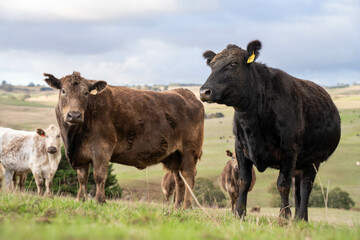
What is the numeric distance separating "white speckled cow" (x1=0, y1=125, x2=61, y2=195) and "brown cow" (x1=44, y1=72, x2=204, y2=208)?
18.6 feet

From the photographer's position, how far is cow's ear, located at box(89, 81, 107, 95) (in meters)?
10.6

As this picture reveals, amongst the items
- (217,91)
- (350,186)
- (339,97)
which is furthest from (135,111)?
(339,97)

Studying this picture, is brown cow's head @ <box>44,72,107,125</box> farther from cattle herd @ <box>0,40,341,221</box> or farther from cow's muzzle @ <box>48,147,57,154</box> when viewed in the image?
A: cow's muzzle @ <box>48,147,57,154</box>

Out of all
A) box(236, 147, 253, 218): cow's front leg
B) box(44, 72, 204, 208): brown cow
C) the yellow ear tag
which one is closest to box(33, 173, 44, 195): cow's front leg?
box(44, 72, 204, 208): brown cow

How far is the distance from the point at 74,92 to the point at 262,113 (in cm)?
397

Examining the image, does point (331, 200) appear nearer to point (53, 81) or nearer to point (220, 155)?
point (220, 155)

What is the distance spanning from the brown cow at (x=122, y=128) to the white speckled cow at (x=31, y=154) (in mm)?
5663

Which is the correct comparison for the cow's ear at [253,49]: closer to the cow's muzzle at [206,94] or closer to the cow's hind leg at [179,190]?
the cow's muzzle at [206,94]

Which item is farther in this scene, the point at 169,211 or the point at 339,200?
the point at 339,200

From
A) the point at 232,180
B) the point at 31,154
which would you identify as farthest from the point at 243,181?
Result: the point at 232,180

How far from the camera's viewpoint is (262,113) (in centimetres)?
910

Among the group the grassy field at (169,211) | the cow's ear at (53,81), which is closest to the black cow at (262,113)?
the grassy field at (169,211)

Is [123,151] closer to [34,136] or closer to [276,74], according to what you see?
[276,74]

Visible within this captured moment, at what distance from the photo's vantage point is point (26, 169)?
18.3m
